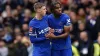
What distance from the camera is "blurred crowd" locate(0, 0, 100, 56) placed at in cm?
1477

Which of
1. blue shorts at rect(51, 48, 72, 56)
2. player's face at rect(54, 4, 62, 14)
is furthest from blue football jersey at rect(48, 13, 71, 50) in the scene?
player's face at rect(54, 4, 62, 14)

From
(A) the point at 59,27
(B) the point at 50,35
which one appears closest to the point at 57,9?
(A) the point at 59,27

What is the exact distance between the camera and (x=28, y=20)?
57.4 ft

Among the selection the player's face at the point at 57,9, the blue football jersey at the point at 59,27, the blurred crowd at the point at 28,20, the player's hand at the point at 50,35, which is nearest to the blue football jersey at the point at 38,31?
the player's hand at the point at 50,35

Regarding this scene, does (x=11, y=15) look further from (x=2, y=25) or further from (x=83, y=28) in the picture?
(x=83, y=28)

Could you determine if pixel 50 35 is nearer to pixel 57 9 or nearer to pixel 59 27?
pixel 59 27

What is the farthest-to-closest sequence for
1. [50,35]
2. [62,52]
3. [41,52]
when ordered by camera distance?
1. [62,52]
2. [41,52]
3. [50,35]

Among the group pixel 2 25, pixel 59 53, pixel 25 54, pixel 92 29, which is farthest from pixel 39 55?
pixel 2 25

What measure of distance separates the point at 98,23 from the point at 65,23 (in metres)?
5.07

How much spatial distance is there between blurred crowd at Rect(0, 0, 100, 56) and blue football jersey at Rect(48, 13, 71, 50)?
11.2ft

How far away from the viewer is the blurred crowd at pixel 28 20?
48.4 feet

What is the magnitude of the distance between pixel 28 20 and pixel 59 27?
6591 mm

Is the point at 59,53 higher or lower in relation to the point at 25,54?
higher

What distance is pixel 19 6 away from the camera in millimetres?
18797
